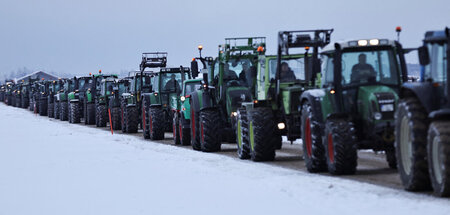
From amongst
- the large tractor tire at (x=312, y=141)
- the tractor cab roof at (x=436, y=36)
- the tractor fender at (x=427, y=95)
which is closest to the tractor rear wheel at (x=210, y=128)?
the large tractor tire at (x=312, y=141)

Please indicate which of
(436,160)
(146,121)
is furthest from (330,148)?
(146,121)

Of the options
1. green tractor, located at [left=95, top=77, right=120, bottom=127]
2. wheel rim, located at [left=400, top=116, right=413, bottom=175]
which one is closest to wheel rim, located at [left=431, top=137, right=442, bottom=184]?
wheel rim, located at [left=400, top=116, right=413, bottom=175]

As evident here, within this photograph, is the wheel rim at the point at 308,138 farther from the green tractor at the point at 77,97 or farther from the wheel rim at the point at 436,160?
the green tractor at the point at 77,97

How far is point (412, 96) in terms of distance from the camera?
460 inches

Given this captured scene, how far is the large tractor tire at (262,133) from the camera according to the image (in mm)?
17641

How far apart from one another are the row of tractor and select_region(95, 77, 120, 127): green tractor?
957 centimetres

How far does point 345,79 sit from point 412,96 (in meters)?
3.06

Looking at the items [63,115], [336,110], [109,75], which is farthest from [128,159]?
[63,115]

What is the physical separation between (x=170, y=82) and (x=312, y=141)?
1417cm

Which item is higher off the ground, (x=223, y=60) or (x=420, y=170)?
(x=223, y=60)

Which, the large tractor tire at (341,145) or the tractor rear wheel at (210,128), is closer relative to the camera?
the large tractor tire at (341,145)

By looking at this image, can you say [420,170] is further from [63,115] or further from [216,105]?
[63,115]

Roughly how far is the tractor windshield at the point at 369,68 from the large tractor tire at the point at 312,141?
0.83 m

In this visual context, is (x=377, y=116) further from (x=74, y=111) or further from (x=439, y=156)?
(x=74, y=111)
